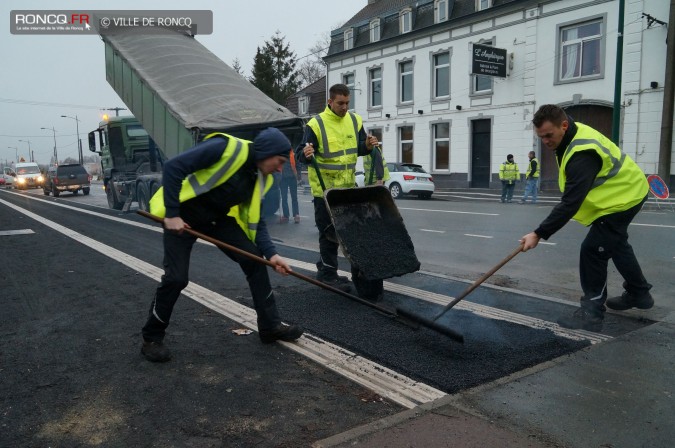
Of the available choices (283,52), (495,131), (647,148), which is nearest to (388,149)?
(495,131)

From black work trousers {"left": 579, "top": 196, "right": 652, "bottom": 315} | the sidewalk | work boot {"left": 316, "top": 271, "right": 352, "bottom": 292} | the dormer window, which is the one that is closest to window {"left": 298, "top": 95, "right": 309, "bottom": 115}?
the dormer window

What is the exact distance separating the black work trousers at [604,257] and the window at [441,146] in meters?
22.1

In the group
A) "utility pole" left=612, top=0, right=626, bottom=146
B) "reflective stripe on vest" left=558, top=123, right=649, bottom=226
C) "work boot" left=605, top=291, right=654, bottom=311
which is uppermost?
"utility pole" left=612, top=0, right=626, bottom=146

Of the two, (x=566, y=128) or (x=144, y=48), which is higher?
(x=144, y=48)

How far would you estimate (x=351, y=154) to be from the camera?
5.65 m

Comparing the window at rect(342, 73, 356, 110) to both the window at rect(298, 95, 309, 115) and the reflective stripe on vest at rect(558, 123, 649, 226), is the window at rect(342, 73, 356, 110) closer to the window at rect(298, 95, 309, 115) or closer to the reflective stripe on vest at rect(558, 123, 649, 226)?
the window at rect(298, 95, 309, 115)

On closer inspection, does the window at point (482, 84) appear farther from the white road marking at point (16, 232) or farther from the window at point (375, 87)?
the white road marking at point (16, 232)

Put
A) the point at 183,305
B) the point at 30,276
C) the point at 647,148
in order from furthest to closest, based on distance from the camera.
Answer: the point at 647,148
the point at 30,276
the point at 183,305

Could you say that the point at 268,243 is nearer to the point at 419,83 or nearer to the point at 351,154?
the point at 351,154

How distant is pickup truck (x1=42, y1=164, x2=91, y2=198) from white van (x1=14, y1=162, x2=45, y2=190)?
36.2 feet

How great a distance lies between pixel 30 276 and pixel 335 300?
3.87m

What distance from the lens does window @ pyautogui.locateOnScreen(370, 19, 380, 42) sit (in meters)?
29.3

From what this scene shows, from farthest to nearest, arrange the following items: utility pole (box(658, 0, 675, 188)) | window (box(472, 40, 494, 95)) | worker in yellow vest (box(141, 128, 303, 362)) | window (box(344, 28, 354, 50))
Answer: window (box(344, 28, 354, 50)), window (box(472, 40, 494, 95)), utility pole (box(658, 0, 675, 188)), worker in yellow vest (box(141, 128, 303, 362))

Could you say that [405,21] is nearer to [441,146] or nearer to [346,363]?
[441,146]
